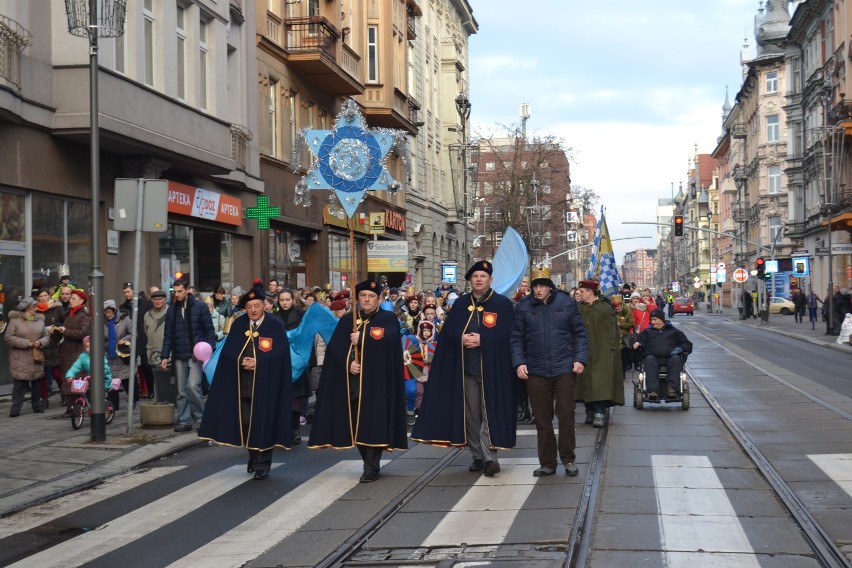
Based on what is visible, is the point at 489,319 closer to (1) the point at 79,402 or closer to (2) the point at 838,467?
(2) the point at 838,467

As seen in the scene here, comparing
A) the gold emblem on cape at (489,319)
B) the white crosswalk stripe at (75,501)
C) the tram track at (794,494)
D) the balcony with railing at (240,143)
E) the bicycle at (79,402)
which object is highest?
the balcony with railing at (240,143)

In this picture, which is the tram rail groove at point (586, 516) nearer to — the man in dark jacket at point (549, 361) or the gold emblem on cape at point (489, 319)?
the man in dark jacket at point (549, 361)

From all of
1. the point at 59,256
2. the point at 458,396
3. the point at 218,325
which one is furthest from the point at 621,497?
the point at 59,256

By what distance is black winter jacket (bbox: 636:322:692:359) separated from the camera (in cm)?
1638

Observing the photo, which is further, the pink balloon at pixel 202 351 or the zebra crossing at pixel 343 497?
the pink balloon at pixel 202 351

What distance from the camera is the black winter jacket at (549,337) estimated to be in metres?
10.4

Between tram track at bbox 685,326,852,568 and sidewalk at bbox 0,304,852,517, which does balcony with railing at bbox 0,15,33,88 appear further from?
tram track at bbox 685,326,852,568

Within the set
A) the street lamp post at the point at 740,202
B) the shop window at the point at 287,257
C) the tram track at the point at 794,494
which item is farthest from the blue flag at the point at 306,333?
the street lamp post at the point at 740,202

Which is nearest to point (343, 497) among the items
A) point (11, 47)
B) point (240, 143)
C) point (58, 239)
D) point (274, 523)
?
point (274, 523)

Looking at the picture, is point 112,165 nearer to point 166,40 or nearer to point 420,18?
point 166,40

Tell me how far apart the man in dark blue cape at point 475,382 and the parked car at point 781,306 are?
6382cm

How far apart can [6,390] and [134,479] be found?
7.25 m

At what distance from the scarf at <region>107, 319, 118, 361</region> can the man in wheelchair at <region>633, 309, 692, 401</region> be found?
7.23 metres

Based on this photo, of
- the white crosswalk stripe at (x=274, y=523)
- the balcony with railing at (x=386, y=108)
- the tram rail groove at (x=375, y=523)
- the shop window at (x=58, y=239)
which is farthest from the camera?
the balcony with railing at (x=386, y=108)
